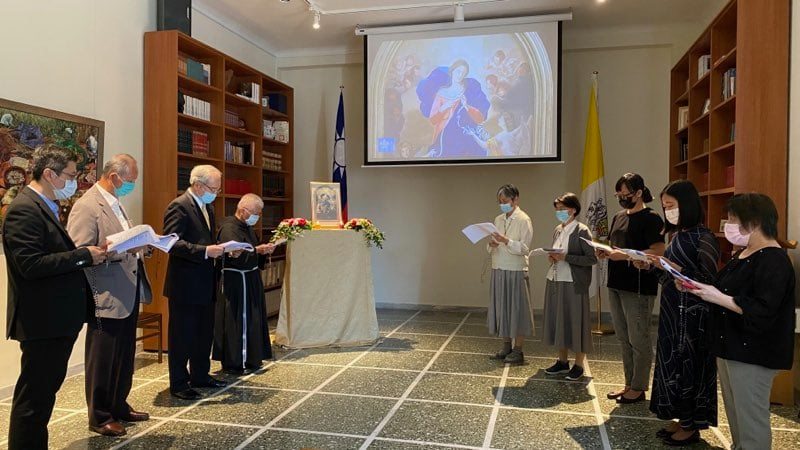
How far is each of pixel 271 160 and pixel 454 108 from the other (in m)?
2.48

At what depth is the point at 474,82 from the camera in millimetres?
6461

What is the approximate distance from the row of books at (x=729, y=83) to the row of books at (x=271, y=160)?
4970 millimetres

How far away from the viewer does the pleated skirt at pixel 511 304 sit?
4652mm

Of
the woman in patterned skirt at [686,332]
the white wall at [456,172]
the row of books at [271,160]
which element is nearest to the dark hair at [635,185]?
the woman in patterned skirt at [686,332]

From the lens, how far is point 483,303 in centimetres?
725

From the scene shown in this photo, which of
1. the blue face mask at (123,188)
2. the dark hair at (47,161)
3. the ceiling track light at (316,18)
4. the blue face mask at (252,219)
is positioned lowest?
the blue face mask at (252,219)

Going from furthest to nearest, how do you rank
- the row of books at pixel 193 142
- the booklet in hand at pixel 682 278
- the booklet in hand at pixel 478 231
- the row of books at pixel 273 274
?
the row of books at pixel 273 274 → the row of books at pixel 193 142 → the booklet in hand at pixel 478 231 → the booklet in hand at pixel 682 278

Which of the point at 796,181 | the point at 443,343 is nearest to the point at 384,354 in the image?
the point at 443,343

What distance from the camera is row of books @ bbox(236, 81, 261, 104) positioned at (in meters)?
6.47

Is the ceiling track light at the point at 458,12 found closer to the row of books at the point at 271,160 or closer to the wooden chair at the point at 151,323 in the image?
the row of books at the point at 271,160

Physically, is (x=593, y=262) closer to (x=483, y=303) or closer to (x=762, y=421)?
(x=762, y=421)

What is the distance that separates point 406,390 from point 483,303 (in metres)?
3.49

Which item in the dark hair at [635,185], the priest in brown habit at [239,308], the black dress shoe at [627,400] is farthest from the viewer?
the priest in brown habit at [239,308]

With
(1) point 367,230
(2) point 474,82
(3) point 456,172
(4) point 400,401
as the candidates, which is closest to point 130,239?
(4) point 400,401
